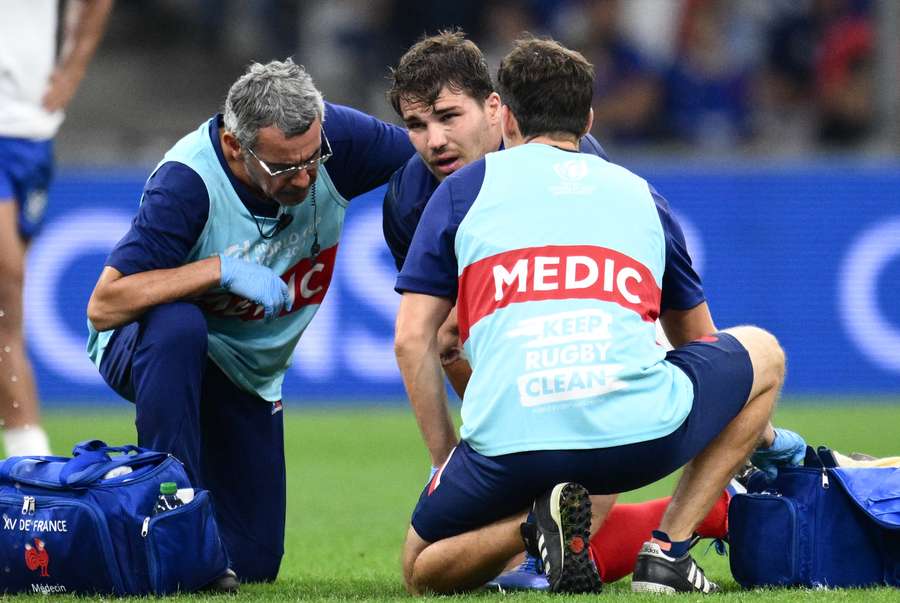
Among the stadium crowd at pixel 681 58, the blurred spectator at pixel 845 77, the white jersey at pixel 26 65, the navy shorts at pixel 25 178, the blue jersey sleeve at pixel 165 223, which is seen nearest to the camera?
the blue jersey sleeve at pixel 165 223

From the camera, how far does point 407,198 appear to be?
218 inches

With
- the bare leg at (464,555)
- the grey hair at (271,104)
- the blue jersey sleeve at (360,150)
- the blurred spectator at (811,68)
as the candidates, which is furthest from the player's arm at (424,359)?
the blurred spectator at (811,68)

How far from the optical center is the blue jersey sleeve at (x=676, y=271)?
4.67 metres

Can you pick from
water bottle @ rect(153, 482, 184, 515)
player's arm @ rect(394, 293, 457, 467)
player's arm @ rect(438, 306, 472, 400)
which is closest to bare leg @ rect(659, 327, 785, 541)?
player's arm @ rect(394, 293, 457, 467)

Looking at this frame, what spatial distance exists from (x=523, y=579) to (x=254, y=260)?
1427mm

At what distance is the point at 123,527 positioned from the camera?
15.0 ft

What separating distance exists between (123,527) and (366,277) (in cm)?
705

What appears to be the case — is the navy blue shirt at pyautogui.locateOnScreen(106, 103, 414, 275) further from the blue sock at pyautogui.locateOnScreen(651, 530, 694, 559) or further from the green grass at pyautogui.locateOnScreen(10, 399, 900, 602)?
the blue sock at pyautogui.locateOnScreen(651, 530, 694, 559)

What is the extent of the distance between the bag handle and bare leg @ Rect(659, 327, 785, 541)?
1.52 meters

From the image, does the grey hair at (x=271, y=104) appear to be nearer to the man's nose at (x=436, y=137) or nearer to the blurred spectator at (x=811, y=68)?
the man's nose at (x=436, y=137)

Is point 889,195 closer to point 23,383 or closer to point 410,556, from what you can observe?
point 23,383

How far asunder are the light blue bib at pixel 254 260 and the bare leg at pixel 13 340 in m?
1.23

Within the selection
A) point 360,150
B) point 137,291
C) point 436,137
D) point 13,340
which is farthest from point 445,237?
point 13,340

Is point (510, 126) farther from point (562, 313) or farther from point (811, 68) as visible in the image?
point (811, 68)
